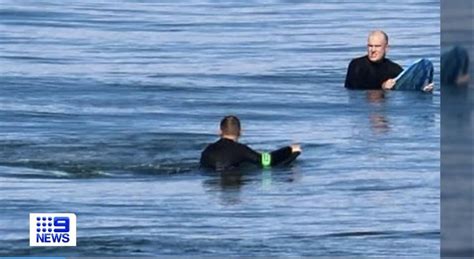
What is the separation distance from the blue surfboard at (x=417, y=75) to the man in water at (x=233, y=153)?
2.16 ft

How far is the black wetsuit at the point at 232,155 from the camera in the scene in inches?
304

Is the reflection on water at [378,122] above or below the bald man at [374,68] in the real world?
below

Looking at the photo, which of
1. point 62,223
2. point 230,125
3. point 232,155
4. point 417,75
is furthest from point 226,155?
point 417,75

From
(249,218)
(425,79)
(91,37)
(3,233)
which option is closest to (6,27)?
Answer: (91,37)

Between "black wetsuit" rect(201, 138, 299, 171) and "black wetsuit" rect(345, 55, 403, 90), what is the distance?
493mm

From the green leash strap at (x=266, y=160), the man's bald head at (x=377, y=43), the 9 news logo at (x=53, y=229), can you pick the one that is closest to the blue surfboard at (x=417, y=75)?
the man's bald head at (x=377, y=43)

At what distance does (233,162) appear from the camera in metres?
7.74

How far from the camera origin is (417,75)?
25.9 ft

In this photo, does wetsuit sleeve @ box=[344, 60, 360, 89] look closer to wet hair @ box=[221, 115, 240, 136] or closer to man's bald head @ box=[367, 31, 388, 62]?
man's bald head @ box=[367, 31, 388, 62]

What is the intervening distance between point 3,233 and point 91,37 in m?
1.07

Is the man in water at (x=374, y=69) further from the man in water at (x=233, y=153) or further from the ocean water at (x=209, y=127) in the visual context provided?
the man in water at (x=233, y=153)

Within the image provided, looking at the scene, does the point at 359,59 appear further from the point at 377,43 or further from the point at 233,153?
the point at 233,153

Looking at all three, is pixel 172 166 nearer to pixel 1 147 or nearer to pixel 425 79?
pixel 1 147

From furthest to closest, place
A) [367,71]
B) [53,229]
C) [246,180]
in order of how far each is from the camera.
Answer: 1. [367,71]
2. [246,180]
3. [53,229]
